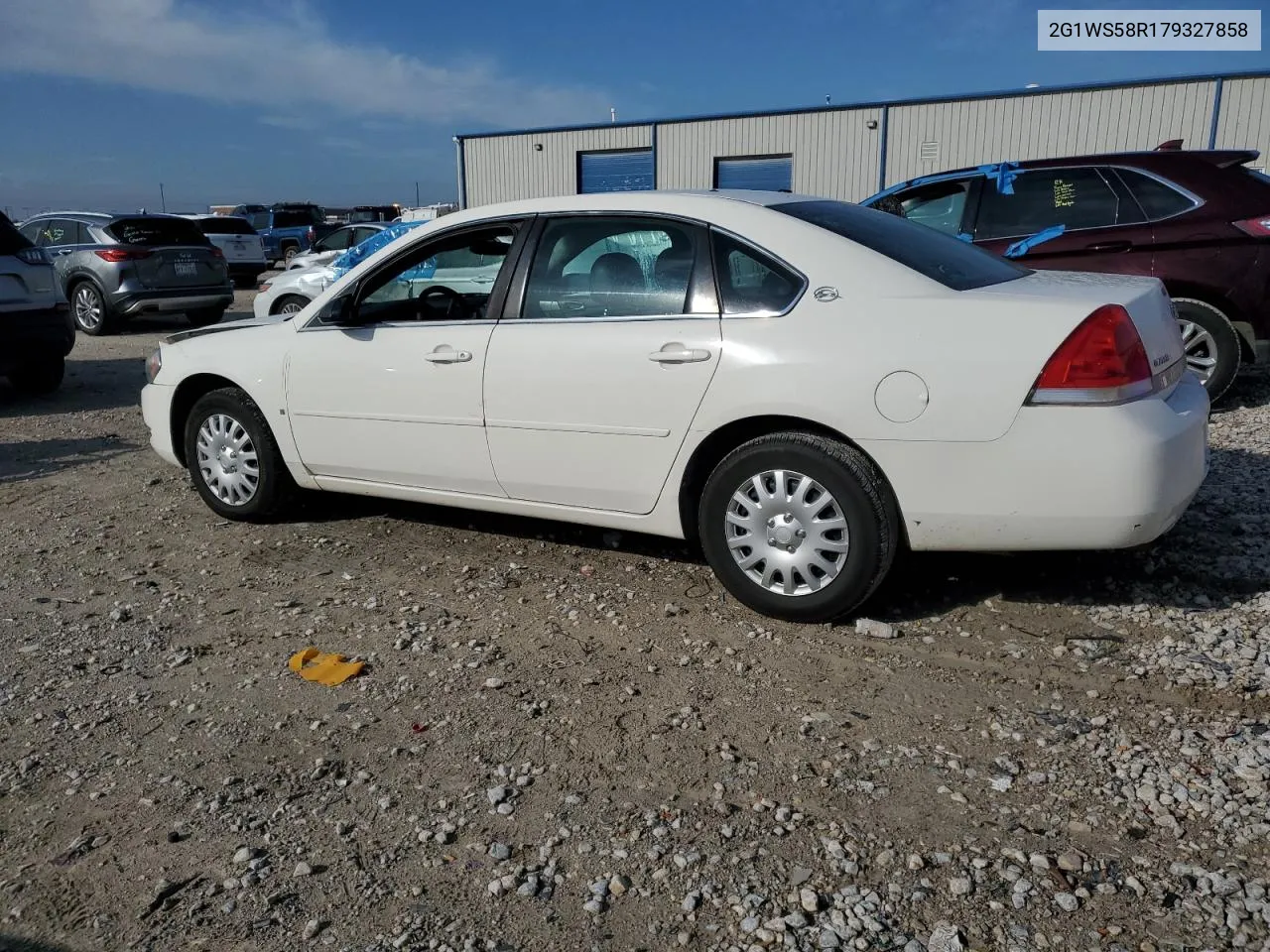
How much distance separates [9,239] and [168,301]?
490 centimetres

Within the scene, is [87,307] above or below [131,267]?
below

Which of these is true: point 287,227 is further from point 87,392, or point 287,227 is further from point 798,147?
point 87,392

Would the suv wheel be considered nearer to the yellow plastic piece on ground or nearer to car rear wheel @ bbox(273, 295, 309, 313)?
car rear wheel @ bbox(273, 295, 309, 313)

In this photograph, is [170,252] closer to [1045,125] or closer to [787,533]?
[787,533]

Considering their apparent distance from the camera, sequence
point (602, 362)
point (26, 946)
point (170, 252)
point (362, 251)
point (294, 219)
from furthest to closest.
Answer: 1. point (294, 219)
2. point (170, 252)
3. point (362, 251)
4. point (602, 362)
5. point (26, 946)

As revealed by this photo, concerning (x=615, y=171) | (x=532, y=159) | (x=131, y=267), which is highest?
(x=532, y=159)

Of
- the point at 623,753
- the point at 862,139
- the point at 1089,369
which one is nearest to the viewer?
the point at 623,753

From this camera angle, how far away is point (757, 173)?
73.9 feet

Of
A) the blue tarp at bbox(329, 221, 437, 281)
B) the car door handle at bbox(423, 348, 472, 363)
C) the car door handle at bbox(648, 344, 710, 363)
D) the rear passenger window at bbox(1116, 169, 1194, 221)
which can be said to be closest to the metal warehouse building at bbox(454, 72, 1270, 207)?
the blue tarp at bbox(329, 221, 437, 281)

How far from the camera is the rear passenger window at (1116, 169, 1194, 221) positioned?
6855mm

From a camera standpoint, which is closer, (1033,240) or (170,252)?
(1033,240)

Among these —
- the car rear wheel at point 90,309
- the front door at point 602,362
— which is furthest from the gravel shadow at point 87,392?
the front door at point 602,362

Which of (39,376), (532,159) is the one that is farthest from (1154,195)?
(532,159)

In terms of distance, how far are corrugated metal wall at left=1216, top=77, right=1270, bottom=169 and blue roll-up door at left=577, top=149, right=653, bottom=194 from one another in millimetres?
11420
